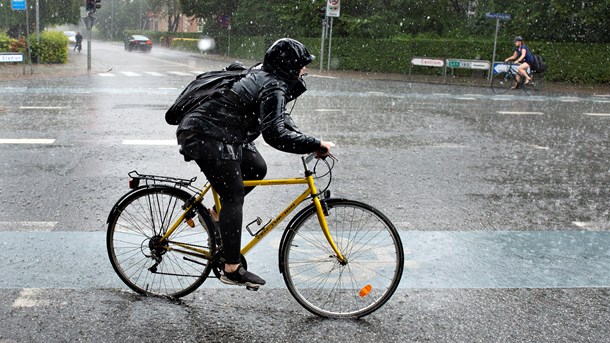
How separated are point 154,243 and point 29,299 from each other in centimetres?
85

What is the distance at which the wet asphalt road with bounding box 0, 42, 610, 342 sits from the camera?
4.02m

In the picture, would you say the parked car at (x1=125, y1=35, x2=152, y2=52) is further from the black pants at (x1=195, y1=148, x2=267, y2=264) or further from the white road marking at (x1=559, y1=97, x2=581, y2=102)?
the black pants at (x1=195, y1=148, x2=267, y2=264)

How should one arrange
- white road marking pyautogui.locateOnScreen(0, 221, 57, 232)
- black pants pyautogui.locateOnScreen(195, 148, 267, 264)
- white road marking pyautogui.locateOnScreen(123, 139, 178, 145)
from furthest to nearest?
white road marking pyautogui.locateOnScreen(123, 139, 178, 145), white road marking pyautogui.locateOnScreen(0, 221, 57, 232), black pants pyautogui.locateOnScreen(195, 148, 267, 264)

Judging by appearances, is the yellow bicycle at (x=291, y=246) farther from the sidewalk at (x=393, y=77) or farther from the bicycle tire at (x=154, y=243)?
the sidewalk at (x=393, y=77)

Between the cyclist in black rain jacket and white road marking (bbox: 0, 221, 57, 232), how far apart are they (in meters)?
2.36

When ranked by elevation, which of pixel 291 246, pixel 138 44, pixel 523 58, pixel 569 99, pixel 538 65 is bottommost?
pixel 138 44

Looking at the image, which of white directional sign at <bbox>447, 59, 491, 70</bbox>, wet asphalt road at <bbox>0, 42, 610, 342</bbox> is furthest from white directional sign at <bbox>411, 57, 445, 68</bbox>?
wet asphalt road at <bbox>0, 42, 610, 342</bbox>

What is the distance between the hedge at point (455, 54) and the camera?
2712cm

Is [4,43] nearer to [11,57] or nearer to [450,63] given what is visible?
[11,57]

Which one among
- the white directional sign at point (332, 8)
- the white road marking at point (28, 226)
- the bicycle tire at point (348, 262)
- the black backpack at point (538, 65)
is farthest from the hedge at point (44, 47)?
the bicycle tire at point (348, 262)

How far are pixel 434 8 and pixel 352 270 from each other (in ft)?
105

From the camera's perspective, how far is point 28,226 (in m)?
5.87

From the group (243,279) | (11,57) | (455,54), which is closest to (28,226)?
(243,279)

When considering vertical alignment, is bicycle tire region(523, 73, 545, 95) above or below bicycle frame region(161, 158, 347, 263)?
below
